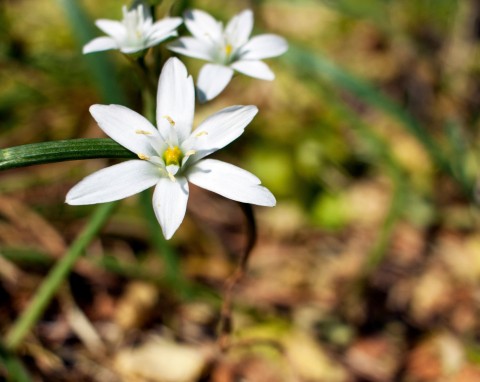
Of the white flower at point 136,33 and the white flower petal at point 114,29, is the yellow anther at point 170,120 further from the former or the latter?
the white flower petal at point 114,29

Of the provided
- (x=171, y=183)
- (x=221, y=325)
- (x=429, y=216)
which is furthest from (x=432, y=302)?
(x=171, y=183)

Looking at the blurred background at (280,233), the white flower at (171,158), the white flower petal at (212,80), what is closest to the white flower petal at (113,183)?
the white flower at (171,158)

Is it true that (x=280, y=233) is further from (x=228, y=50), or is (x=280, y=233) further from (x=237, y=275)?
(x=228, y=50)

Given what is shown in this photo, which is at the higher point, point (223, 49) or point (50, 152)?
point (223, 49)

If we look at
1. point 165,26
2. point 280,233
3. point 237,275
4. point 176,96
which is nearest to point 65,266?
point 237,275

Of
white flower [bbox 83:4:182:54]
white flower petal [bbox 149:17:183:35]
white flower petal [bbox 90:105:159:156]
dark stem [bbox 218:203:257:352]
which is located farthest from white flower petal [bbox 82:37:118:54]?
dark stem [bbox 218:203:257:352]

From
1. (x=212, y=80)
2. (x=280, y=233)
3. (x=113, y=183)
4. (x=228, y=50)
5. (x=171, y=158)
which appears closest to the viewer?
(x=113, y=183)

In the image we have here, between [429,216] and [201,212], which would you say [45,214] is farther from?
[429,216]

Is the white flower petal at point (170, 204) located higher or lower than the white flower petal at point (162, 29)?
lower
